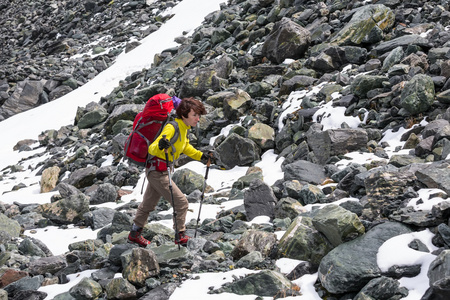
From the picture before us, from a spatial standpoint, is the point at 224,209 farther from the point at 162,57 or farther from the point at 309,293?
the point at 162,57

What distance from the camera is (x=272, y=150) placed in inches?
455

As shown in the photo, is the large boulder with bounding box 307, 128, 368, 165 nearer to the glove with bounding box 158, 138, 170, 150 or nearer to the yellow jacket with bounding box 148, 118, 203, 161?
the yellow jacket with bounding box 148, 118, 203, 161

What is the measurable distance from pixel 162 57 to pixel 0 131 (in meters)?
10.3

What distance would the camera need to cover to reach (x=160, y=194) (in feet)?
22.5

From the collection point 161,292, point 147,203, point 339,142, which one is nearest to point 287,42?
point 339,142

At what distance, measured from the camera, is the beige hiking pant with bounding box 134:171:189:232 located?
21.8 feet

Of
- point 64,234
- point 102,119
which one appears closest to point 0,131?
point 102,119

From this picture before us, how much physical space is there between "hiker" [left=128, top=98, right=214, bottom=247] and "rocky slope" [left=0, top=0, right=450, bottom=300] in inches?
16.8

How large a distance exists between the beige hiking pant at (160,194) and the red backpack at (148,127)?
34 centimetres

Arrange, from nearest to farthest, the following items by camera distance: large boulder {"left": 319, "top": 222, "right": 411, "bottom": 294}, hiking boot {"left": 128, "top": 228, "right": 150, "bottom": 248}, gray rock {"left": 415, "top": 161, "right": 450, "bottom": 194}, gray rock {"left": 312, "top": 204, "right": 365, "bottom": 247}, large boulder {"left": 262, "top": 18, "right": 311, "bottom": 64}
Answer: large boulder {"left": 319, "top": 222, "right": 411, "bottom": 294}
gray rock {"left": 312, "top": 204, "right": 365, "bottom": 247}
gray rock {"left": 415, "top": 161, "right": 450, "bottom": 194}
hiking boot {"left": 128, "top": 228, "right": 150, "bottom": 248}
large boulder {"left": 262, "top": 18, "right": 311, "bottom": 64}

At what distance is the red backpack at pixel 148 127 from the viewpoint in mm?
6613

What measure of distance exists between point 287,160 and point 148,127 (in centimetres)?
469

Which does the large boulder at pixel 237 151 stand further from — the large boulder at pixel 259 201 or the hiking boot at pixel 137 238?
the hiking boot at pixel 137 238

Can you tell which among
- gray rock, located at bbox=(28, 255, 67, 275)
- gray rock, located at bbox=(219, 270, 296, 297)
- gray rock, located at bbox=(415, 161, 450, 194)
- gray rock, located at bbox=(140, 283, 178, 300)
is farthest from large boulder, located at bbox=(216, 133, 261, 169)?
gray rock, located at bbox=(219, 270, 296, 297)
